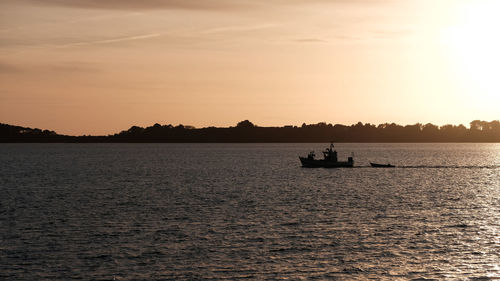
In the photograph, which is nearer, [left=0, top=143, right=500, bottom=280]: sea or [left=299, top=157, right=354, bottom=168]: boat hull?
[left=0, top=143, right=500, bottom=280]: sea

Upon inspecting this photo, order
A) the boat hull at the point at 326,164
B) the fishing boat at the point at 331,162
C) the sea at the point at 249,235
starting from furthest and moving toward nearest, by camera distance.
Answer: the boat hull at the point at 326,164
the fishing boat at the point at 331,162
the sea at the point at 249,235

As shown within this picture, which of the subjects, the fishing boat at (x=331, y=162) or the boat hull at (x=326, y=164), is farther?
the boat hull at (x=326, y=164)

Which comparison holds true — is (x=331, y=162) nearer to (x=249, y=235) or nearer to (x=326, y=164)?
(x=326, y=164)

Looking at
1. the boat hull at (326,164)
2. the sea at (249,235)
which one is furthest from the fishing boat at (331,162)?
the sea at (249,235)

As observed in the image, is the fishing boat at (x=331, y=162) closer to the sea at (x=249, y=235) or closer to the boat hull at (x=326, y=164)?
the boat hull at (x=326, y=164)

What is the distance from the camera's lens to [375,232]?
5891 cm

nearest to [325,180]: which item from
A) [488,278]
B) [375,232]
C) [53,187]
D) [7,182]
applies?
[53,187]

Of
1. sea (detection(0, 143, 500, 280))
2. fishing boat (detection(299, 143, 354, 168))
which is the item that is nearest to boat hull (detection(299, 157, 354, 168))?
fishing boat (detection(299, 143, 354, 168))

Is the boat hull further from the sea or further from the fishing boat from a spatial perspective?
the sea

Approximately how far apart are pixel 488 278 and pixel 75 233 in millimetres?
35785

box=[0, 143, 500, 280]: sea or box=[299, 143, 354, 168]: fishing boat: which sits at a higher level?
box=[299, 143, 354, 168]: fishing boat

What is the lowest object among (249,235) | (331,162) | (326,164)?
(249,235)

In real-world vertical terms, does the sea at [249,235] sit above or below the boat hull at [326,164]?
below

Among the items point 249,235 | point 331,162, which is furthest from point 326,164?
point 249,235
